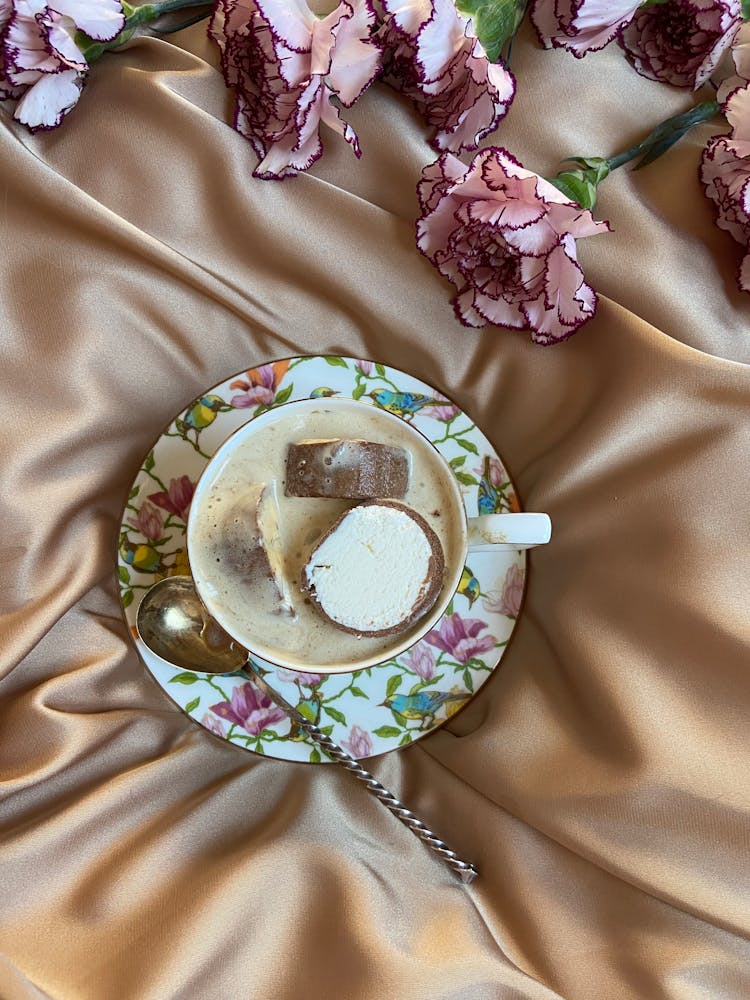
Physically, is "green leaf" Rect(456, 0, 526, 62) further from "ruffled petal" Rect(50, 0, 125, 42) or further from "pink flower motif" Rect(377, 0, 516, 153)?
"ruffled petal" Rect(50, 0, 125, 42)

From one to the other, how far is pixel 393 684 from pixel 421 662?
5 centimetres

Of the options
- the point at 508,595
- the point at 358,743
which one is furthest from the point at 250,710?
the point at 508,595

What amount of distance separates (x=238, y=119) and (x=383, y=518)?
60 cm

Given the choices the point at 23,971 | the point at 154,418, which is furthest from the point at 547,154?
the point at 23,971

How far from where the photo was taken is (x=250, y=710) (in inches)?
48.9

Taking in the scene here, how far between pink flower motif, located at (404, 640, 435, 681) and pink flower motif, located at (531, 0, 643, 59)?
862 mm

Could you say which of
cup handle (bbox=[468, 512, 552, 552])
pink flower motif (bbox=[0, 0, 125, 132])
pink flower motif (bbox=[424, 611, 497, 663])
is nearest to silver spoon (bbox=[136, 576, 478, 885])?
pink flower motif (bbox=[424, 611, 497, 663])

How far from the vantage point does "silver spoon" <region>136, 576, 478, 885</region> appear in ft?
3.97

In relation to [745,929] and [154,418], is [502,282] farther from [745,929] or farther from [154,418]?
[745,929]

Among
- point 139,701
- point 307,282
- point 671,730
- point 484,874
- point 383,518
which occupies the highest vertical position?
point 307,282

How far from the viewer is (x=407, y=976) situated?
112 centimetres

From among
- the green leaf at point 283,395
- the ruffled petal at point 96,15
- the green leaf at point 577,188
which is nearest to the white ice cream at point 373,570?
the green leaf at point 283,395

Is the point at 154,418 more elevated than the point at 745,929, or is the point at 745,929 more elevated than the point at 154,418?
the point at 154,418

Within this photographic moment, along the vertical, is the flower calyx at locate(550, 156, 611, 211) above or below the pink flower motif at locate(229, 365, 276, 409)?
above
